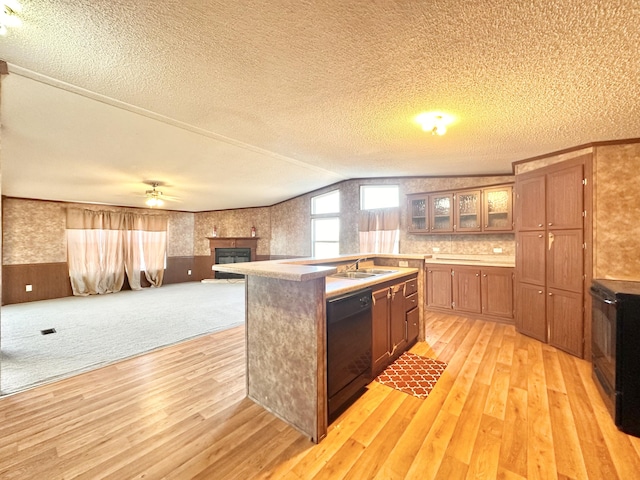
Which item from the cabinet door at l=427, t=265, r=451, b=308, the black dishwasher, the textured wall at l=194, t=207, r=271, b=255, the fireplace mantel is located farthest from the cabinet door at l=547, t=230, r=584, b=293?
the fireplace mantel

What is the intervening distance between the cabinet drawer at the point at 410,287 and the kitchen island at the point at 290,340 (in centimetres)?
98

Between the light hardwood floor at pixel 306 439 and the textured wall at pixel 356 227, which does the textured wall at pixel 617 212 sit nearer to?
the light hardwood floor at pixel 306 439

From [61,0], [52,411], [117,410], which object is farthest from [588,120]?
[52,411]

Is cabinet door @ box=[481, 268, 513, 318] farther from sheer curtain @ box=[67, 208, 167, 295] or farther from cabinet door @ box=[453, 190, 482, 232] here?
sheer curtain @ box=[67, 208, 167, 295]

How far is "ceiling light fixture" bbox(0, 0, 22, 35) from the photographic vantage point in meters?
1.29

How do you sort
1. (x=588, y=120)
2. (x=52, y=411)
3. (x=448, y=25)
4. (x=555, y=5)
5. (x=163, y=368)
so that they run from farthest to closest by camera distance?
(x=163, y=368), (x=588, y=120), (x=52, y=411), (x=448, y=25), (x=555, y=5)

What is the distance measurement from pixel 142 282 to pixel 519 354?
888 centimetres

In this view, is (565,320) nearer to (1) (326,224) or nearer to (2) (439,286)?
(2) (439,286)

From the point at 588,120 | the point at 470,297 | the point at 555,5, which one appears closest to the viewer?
the point at 555,5

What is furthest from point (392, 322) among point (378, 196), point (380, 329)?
point (378, 196)

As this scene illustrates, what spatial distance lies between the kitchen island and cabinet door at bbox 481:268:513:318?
119 inches

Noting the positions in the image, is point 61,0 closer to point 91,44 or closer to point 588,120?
point 91,44

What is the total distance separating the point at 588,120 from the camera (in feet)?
7.78

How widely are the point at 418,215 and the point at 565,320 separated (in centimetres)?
268
